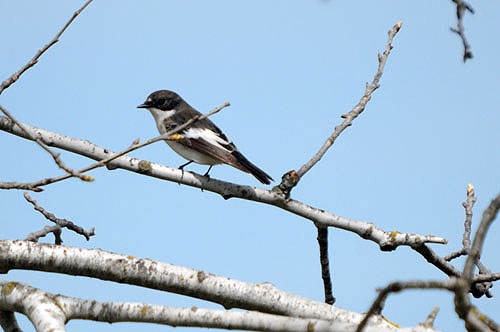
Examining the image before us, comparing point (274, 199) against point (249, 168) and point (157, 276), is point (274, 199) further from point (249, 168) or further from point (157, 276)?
point (249, 168)

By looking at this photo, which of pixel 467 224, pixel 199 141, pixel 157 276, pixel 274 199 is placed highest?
pixel 199 141

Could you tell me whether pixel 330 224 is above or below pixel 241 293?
above

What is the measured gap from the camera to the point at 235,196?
5988 millimetres

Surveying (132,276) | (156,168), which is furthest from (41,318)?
(156,168)

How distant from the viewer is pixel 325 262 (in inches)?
234

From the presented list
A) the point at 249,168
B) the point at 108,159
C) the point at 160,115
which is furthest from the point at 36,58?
the point at 160,115

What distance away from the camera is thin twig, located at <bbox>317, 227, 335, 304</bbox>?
578 centimetres

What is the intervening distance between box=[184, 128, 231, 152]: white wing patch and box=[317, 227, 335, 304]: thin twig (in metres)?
2.88

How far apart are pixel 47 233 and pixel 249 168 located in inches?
104

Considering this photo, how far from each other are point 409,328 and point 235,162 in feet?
Answer: 15.2

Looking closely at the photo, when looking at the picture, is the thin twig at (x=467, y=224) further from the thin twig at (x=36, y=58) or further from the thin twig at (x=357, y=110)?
the thin twig at (x=36, y=58)

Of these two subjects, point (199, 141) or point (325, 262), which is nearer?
point (325, 262)

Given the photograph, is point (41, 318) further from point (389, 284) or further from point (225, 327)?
point (389, 284)

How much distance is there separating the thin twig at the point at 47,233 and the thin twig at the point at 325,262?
93.5 inches
